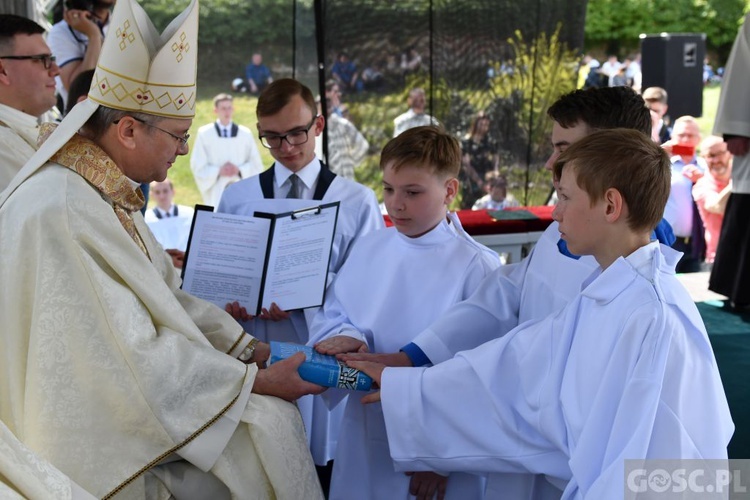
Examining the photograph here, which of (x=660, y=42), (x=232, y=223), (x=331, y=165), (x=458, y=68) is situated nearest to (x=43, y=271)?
(x=232, y=223)

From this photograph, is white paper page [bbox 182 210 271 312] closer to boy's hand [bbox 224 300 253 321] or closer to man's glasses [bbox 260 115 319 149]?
boy's hand [bbox 224 300 253 321]

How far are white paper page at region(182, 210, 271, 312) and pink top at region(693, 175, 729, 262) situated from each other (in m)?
6.15

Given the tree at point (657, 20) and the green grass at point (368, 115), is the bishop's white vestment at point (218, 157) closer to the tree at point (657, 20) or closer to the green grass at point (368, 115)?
the green grass at point (368, 115)

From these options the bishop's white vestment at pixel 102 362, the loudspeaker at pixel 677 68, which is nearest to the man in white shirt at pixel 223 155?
the loudspeaker at pixel 677 68

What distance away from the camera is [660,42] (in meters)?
12.9

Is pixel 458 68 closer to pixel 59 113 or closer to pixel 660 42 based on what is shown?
pixel 59 113

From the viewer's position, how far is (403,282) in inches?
137

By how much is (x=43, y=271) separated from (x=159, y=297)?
34cm

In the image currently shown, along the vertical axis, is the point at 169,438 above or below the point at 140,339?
below

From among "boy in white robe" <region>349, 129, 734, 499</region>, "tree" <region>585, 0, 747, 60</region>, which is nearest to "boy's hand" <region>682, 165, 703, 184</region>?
"boy in white robe" <region>349, 129, 734, 499</region>

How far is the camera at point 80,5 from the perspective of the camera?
20.6 feet

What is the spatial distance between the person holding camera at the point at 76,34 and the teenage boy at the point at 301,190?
259cm

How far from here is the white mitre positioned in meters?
2.81

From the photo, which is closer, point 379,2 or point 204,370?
point 204,370
